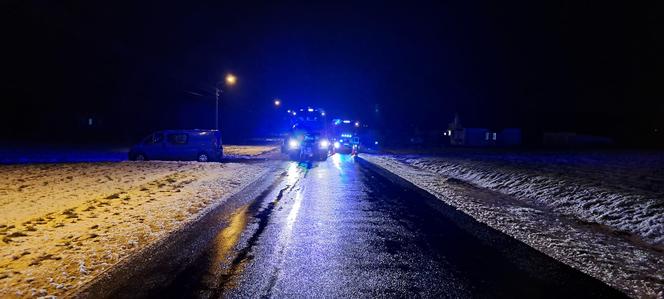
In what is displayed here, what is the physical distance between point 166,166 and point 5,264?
16.3 metres

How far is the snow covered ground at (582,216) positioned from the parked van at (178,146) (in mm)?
12937

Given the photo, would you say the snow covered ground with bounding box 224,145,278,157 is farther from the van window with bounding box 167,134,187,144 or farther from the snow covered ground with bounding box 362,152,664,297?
the snow covered ground with bounding box 362,152,664,297

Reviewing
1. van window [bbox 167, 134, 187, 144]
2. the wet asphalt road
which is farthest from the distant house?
the wet asphalt road

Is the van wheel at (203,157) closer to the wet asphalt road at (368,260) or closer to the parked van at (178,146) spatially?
the parked van at (178,146)

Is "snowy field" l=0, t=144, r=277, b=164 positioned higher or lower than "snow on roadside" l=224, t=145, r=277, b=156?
lower

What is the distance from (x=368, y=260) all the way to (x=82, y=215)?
6669 millimetres

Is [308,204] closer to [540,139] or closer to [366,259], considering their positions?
[366,259]

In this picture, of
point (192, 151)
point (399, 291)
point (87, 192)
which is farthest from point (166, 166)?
point (399, 291)

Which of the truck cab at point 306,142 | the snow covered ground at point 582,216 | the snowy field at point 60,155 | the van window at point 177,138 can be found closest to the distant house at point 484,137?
the truck cab at point 306,142

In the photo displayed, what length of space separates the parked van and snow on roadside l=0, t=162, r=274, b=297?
6.45 m

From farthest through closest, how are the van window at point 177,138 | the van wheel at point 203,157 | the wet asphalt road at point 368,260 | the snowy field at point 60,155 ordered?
the van wheel at point 203,157, the van window at point 177,138, the snowy field at point 60,155, the wet asphalt road at point 368,260

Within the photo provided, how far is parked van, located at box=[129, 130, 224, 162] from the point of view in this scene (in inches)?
1018

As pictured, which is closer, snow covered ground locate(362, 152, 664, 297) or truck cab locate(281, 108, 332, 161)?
snow covered ground locate(362, 152, 664, 297)

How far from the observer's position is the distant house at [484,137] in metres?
59.7
